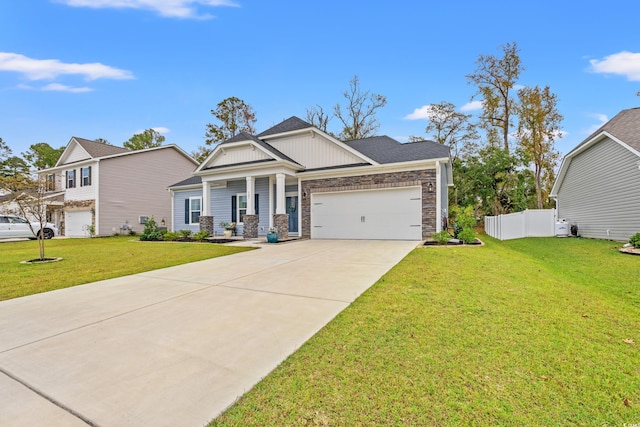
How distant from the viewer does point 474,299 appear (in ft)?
13.1

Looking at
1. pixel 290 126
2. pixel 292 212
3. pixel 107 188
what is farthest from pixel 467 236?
pixel 107 188

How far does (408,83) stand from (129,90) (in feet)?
54.0

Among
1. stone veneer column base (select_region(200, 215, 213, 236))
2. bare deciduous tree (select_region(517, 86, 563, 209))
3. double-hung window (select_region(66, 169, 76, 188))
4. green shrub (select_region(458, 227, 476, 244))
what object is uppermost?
bare deciduous tree (select_region(517, 86, 563, 209))

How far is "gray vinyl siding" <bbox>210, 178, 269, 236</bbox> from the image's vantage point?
49.1 feet

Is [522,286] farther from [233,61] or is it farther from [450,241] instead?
[233,61]

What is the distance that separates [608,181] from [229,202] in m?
17.8

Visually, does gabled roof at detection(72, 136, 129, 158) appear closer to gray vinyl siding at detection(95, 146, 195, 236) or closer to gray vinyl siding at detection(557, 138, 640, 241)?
gray vinyl siding at detection(95, 146, 195, 236)

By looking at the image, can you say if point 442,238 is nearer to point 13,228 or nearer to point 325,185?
point 325,185

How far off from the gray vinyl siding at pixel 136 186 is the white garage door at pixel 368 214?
14.1 metres

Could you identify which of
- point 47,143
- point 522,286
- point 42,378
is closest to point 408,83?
point 522,286

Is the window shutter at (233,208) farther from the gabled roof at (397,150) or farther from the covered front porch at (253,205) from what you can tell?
the gabled roof at (397,150)

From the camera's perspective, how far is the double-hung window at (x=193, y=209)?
17.1 metres

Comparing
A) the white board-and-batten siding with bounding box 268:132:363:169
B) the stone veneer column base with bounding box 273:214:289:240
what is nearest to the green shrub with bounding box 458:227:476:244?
the white board-and-batten siding with bounding box 268:132:363:169

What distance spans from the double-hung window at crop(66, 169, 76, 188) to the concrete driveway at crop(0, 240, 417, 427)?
1994 centimetres
